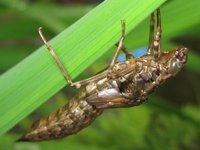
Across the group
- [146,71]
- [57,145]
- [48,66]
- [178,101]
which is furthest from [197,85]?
[48,66]

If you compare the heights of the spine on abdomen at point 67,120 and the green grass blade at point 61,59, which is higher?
the green grass blade at point 61,59

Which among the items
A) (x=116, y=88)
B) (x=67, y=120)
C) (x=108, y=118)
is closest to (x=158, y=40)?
(x=116, y=88)

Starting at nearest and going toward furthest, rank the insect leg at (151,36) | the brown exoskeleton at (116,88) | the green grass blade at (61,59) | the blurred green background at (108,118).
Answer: the green grass blade at (61,59), the insect leg at (151,36), the brown exoskeleton at (116,88), the blurred green background at (108,118)

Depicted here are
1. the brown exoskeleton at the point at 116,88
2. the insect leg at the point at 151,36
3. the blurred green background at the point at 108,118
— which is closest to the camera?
the insect leg at the point at 151,36

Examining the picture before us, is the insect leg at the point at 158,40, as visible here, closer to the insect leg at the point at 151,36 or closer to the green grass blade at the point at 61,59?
the insect leg at the point at 151,36

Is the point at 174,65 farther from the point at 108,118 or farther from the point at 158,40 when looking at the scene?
the point at 108,118

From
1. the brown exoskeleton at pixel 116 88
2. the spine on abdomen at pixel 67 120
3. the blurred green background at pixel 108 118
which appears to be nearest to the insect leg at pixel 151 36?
the brown exoskeleton at pixel 116 88

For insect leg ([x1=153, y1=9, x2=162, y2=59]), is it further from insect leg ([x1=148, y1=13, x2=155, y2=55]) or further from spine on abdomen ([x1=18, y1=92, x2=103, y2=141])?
spine on abdomen ([x1=18, y1=92, x2=103, y2=141])

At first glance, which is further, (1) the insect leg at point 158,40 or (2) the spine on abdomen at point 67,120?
(2) the spine on abdomen at point 67,120
